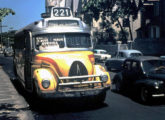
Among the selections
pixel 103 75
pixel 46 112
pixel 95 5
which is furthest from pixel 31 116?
pixel 95 5

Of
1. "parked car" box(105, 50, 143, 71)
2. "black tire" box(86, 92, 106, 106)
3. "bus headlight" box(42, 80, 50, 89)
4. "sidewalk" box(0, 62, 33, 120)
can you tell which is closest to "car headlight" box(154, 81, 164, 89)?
"black tire" box(86, 92, 106, 106)

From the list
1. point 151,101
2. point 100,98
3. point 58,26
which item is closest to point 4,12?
point 58,26

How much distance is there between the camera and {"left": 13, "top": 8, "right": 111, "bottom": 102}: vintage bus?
28.5 ft

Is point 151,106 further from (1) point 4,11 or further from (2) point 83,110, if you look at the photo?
(1) point 4,11

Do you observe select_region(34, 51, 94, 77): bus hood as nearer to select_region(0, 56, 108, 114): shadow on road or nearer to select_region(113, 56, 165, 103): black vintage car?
select_region(0, 56, 108, 114): shadow on road

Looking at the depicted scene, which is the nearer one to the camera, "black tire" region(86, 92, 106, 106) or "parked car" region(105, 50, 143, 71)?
"black tire" region(86, 92, 106, 106)

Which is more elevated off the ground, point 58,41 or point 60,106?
point 58,41

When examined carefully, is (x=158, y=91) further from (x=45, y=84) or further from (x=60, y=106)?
(x=45, y=84)

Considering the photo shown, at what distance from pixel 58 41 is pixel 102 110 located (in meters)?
2.75

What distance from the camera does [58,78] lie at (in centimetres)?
861

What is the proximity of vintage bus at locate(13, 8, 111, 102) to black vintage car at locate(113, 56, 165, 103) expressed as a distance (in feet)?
3.89

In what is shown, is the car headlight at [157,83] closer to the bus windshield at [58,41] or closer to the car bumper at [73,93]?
the car bumper at [73,93]

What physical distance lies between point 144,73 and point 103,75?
148 cm

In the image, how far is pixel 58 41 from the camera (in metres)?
9.66
